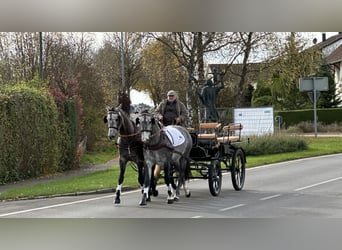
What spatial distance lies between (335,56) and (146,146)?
31.8 meters

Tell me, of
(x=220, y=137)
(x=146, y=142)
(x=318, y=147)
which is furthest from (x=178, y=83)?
(x=146, y=142)

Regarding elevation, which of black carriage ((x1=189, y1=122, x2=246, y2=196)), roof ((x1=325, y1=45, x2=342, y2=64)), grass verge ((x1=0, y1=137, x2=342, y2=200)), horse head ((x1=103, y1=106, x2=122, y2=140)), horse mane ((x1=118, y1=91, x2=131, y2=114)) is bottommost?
grass verge ((x1=0, y1=137, x2=342, y2=200))

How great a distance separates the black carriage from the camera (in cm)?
1009

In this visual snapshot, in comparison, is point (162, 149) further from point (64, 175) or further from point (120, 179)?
point (64, 175)

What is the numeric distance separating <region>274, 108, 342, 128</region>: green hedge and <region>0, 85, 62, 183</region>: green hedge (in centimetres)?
1651

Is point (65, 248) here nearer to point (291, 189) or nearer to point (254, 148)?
point (291, 189)

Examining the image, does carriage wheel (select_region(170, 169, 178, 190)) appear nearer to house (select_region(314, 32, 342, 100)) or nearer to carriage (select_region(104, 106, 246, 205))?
carriage (select_region(104, 106, 246, 205))

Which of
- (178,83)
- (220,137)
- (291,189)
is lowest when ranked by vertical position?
(291,189)

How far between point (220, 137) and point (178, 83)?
32.4 feet

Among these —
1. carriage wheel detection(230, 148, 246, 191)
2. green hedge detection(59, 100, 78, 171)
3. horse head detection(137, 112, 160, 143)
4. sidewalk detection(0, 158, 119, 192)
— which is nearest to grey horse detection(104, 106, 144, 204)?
horse head detection(137, 112, 160, 143)

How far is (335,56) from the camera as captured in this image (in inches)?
1511

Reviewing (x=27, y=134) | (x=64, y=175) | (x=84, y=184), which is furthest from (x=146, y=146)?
(x=64, y=175)

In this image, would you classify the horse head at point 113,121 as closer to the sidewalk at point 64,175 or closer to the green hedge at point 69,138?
the sidewalk at point 64,175
